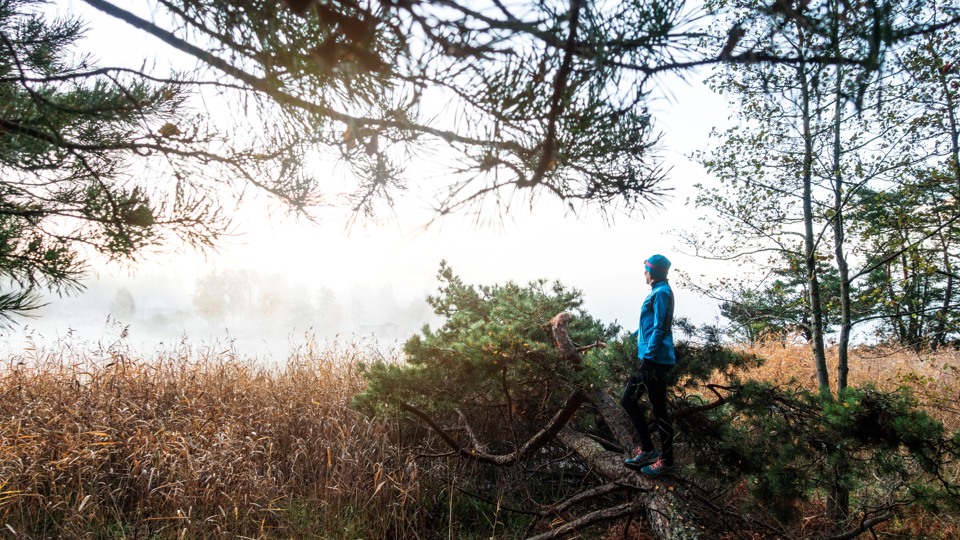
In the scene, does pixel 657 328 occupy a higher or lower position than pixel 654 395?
higher

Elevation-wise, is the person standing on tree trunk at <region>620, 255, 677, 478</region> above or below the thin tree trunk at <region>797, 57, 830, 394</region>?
below

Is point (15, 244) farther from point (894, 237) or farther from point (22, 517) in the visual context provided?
point (894, 237)

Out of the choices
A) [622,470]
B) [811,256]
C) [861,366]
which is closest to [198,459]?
[622,470]

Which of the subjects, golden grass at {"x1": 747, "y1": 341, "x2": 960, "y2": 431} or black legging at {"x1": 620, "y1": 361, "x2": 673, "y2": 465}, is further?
golden grass at {"x1": 747, "y1": 341, "x2": 960, "y2": 431}

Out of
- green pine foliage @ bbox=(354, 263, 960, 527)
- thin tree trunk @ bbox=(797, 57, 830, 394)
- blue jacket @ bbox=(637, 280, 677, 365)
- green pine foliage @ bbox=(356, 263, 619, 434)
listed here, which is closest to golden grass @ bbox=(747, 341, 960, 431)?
thin tree trunk @ bbox=(797, 57, 830, 394)

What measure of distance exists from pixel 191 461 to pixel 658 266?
3880mm

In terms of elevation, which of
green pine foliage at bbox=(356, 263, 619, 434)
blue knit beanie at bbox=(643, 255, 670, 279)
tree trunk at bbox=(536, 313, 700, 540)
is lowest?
tree trunk at bbox=(536, 313, 700, 540)

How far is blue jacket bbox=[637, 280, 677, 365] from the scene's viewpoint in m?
3.24

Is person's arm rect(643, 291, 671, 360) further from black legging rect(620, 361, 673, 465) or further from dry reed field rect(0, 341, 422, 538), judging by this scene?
dry reed field rect(0, 341, 422, 538)

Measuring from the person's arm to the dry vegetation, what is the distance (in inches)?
65.5

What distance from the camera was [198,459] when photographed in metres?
3.72

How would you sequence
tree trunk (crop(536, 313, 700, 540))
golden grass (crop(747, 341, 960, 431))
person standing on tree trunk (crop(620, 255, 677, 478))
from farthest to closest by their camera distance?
golden grass (crop(747, 341, 960, 431)) < person standing on tree trunk (crop(620, 255, 677, 478)) < tree trunk (crop(536, 313, 700, 540))

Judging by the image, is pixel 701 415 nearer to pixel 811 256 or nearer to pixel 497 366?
pixel 497 366

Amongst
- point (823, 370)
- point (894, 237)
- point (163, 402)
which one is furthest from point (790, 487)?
point (163, 402)
